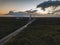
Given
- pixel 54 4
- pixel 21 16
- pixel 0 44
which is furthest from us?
pixel 21 16

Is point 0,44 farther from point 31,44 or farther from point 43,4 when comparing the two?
point 43,4

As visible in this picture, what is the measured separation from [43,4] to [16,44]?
840 centimetres

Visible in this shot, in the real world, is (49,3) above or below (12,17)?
above

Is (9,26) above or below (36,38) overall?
below

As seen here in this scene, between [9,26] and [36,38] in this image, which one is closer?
[36,38]

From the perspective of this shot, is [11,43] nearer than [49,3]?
Yes

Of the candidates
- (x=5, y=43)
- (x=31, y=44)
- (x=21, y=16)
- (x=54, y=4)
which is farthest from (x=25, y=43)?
(x=21, y=16)

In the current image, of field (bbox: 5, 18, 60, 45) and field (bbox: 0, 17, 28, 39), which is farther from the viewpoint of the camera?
field (bbox: 0, 17, 28, 39)

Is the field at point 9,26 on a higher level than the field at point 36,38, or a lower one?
lower

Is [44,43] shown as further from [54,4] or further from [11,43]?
[54,4]

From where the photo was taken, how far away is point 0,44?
3.38m

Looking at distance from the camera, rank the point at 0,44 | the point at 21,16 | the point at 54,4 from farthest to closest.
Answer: the point at 21,16
the point at 54,4
the point at 0,44

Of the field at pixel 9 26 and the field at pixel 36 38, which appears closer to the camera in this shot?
the field at pixel 36 38

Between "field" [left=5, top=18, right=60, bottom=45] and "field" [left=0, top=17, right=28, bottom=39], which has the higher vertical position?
"field" [left=5, top=18, right=60, bottom=45]
